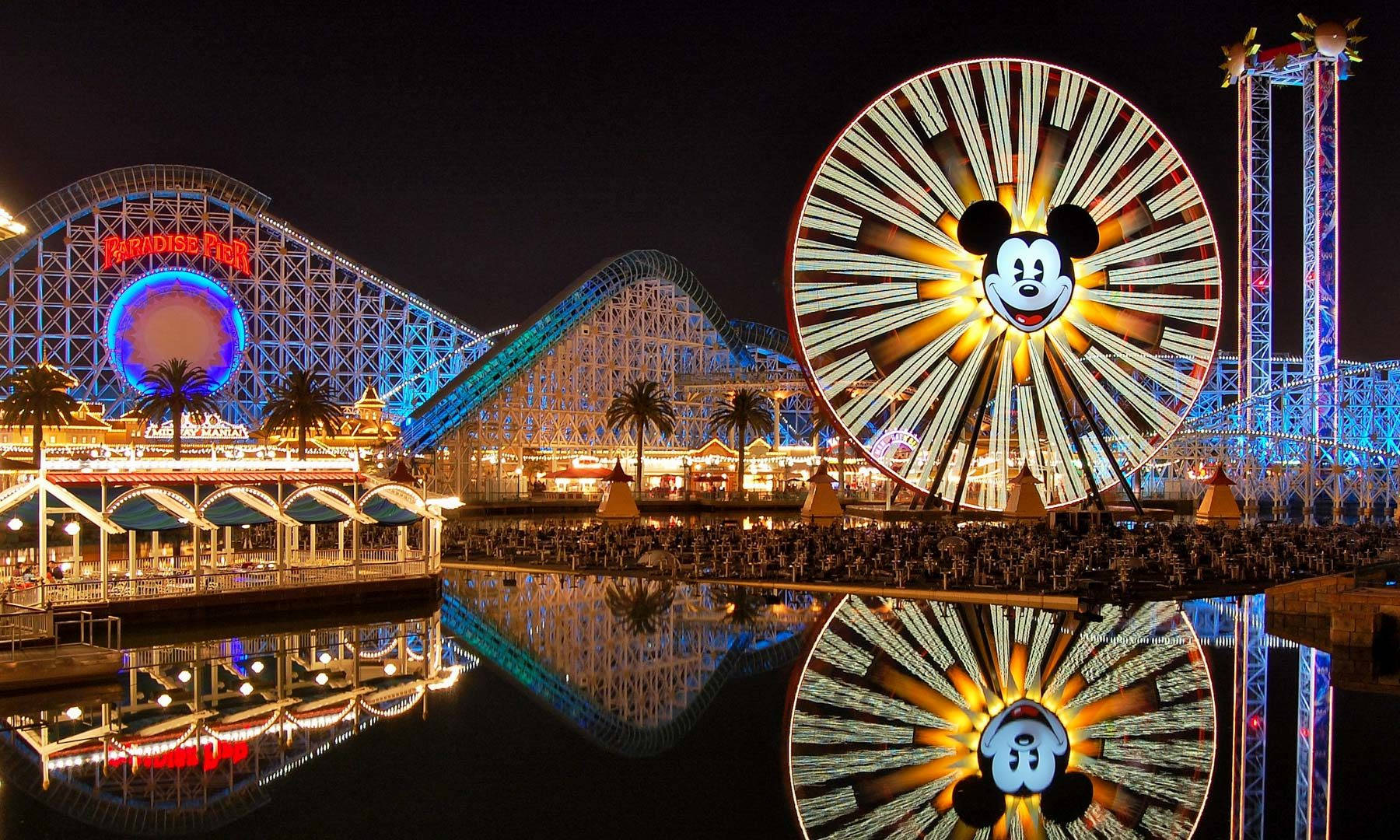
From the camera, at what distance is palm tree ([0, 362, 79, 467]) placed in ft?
146

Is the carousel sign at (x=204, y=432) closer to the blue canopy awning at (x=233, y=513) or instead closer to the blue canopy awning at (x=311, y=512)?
the blue canopy awning at (x=311, y=512)

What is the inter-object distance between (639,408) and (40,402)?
2516cm

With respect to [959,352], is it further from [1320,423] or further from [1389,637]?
[1320,423]

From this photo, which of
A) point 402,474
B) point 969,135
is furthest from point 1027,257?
point 402,474

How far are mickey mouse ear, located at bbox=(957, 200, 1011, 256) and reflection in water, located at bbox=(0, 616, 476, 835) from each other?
2094 centimetres

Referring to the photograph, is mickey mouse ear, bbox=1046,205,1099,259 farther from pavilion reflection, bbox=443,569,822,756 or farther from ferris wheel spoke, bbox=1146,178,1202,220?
pavilion reflection, bbox=443,569,822,756

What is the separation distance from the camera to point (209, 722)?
1634cm

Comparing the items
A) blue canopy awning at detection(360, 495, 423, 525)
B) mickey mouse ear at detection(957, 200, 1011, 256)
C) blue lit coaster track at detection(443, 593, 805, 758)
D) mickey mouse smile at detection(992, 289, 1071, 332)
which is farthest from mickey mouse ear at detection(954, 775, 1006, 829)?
mickey mouse ear at detection(957, 200, 1011, 256)

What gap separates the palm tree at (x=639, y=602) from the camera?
24.0 meters

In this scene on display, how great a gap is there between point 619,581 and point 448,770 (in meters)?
15.7

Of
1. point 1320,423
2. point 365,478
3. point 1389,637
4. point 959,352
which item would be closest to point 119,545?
point 365,478

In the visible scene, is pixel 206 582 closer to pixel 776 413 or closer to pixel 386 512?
pixel 386 512

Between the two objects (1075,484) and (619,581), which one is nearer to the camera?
(619,581)

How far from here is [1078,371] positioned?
40.3 metres
